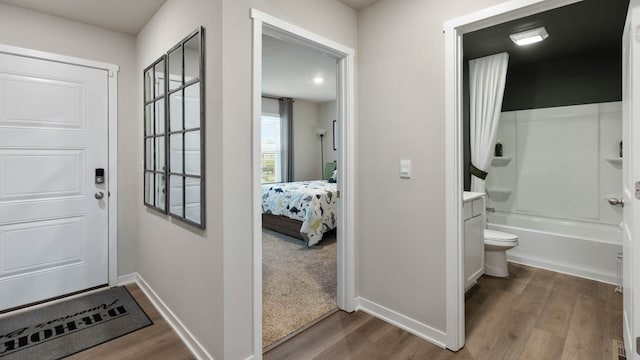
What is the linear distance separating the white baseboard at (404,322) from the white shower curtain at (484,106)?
1891 mm

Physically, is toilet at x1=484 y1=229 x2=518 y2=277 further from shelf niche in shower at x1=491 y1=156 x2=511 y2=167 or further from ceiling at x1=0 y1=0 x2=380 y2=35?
ceiling at x1=0 y1=0 x2=380 y2=35

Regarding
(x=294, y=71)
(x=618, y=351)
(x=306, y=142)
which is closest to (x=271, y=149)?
(x=306, y=142)

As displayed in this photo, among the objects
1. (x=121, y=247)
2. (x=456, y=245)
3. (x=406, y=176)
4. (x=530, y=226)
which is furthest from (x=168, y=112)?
(x=530, y=226)

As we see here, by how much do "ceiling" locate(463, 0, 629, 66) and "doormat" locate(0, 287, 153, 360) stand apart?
3.81 meters

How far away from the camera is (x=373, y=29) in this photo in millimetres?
2264

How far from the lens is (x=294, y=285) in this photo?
289 centimetres

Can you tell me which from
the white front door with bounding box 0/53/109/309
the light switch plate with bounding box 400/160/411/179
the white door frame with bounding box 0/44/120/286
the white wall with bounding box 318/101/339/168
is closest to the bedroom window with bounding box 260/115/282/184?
the white wall with bounding box 318/101/339/168

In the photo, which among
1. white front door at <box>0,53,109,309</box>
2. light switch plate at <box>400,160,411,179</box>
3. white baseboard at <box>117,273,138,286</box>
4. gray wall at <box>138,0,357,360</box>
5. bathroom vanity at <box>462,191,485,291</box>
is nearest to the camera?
gray wall at <box>138,0,357,360</box>

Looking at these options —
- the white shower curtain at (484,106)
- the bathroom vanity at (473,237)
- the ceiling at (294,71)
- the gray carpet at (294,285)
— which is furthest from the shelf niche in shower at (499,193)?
the ceiling at (294,71)

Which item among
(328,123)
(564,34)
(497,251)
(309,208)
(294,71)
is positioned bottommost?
(497,251)

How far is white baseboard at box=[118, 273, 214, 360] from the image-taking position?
6.04 ft

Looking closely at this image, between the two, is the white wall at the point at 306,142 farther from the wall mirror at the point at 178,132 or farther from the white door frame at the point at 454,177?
the white door frame at the point at 454,177

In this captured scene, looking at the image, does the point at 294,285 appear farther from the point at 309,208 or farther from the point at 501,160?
the point at 501,160

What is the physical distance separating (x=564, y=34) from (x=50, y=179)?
480 centimetres
